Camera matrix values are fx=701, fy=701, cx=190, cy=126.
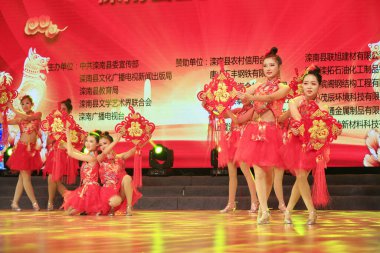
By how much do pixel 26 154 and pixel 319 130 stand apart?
413 cm

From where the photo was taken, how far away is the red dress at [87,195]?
277 inches

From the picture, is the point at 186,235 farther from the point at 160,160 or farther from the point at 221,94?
the point at 160,160

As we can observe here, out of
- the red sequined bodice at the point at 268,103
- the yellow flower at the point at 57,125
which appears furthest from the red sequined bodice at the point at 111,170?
the red sequined bodice at the point at 268,103

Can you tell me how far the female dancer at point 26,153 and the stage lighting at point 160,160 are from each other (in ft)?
4.95

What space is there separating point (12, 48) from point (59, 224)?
490cm

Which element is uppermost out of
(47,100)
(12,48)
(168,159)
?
(12,48)

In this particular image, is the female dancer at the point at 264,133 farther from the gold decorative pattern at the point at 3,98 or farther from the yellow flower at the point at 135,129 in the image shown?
the gold decorative pattern at the point at 3,98

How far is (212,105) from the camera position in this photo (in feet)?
19.9

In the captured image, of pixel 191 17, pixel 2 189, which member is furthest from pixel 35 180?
pixel 191 17

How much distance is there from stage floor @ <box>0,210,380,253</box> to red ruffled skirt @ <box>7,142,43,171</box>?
1.77 m

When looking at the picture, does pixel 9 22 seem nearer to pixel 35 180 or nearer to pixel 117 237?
pixel 35 180

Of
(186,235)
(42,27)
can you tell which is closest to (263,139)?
(186,235)

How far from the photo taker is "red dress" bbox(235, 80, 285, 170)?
5547 millimetres

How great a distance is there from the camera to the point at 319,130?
5.38m
